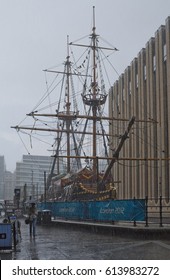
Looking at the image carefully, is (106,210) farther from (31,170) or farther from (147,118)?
(31,170)

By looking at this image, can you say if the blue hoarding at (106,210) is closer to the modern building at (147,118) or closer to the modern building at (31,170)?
the modern building at (147,118)

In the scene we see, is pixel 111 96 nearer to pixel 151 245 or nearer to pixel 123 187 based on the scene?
pixel 123 187

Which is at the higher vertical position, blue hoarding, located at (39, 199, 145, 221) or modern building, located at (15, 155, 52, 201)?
modern building, located at (15, 155, 52, 201)

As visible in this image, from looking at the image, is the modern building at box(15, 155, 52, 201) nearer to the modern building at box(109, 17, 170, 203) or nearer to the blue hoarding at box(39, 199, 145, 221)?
the modern building at box(109, 17, 170, 203)

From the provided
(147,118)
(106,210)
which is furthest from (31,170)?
(106,210)

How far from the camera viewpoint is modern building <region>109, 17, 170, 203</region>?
167ft

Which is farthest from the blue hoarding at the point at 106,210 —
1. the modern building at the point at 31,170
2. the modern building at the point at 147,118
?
the modern building at the point at 31,170

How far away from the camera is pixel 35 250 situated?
15000 mm

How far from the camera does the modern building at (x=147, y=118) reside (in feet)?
167

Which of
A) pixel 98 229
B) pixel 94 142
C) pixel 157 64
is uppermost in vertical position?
pixel 157 64

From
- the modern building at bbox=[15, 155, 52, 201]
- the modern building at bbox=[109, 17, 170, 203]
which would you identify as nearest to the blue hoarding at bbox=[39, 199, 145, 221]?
the modern building at bbox=[109, 17, 170, 203]

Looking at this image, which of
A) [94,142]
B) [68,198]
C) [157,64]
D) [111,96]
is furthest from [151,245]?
[111,96]

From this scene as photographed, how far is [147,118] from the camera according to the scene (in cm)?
5662

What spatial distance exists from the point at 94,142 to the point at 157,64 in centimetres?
1220
